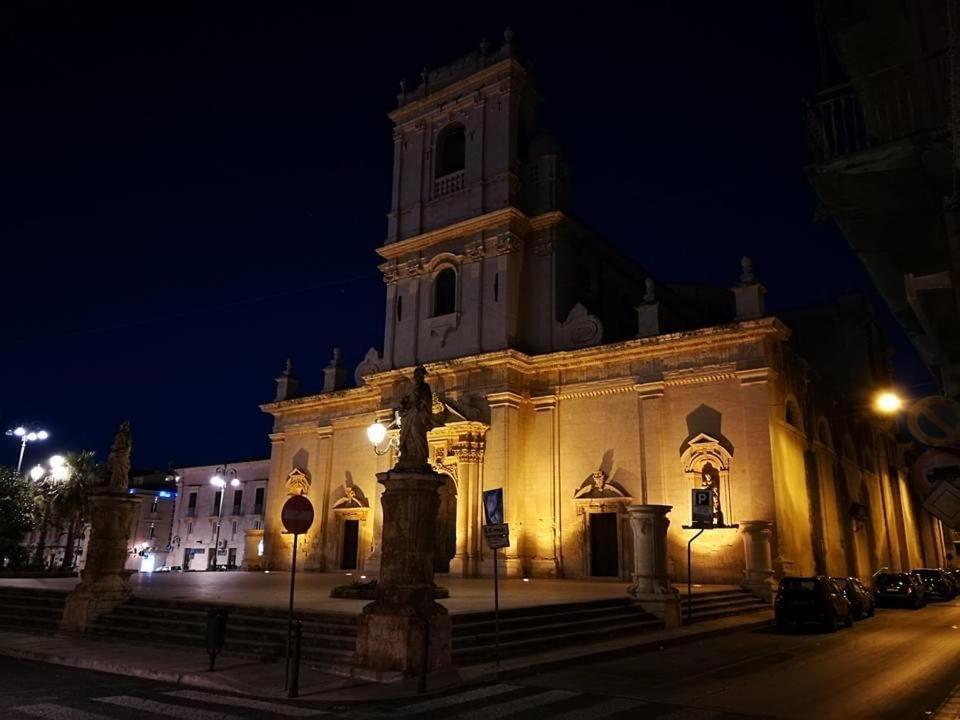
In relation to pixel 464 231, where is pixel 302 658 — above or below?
below

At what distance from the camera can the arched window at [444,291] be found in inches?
1211

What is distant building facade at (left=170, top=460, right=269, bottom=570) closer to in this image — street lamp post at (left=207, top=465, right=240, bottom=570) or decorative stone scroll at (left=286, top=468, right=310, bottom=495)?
street lamp post at (left=207, top=465, right=240, bottom=570)

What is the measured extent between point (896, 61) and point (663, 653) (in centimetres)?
1027

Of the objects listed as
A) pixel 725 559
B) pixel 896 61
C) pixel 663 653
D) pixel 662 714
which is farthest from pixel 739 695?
pixel 725 559

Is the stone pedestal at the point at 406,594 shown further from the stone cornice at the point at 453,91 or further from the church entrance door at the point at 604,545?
the stone cornice at the point at 453,91

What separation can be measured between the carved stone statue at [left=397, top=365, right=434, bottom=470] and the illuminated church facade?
488 inches

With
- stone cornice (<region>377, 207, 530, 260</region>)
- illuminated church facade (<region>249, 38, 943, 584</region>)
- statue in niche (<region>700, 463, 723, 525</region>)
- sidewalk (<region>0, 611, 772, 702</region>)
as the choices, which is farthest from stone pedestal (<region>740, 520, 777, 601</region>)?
stone cornice (<region>377, 207, 530, 260</region>)

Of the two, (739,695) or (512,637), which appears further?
(512,637)

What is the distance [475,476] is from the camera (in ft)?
89.3

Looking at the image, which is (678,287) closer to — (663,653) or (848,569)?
(848,569)

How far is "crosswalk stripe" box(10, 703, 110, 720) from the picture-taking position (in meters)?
7.98

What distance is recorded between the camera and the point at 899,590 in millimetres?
23812

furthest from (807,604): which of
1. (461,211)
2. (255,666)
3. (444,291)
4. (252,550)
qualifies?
(252,550)

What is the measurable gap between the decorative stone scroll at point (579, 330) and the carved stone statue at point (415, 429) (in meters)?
15.9
